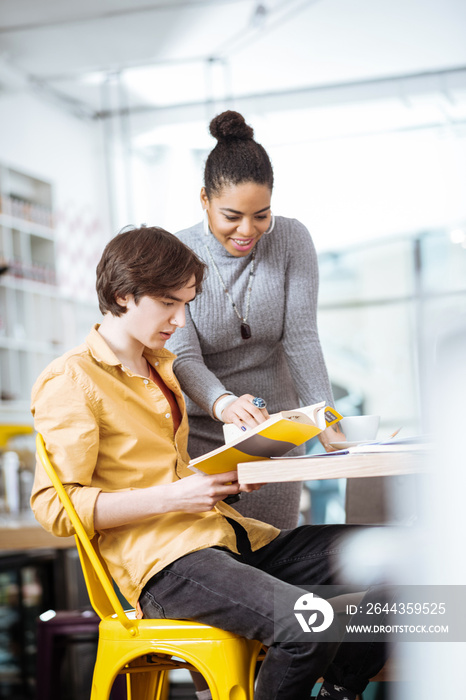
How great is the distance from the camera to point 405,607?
107cm

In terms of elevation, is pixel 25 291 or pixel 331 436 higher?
pixel 25 291

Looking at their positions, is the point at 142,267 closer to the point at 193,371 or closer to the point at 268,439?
the point at 193,371

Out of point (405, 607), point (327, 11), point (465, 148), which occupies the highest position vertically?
point (327, 11)

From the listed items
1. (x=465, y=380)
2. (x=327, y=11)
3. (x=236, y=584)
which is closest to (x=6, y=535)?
(x=236, y=584)

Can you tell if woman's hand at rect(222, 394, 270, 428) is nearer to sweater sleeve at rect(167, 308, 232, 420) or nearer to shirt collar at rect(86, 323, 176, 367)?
sweater sleeve at rect(167, 308, 232, 420)

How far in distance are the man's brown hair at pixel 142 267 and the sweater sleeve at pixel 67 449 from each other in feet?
0.61

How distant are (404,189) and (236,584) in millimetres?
5968

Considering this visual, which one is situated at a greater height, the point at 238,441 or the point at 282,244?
the point at 282,244

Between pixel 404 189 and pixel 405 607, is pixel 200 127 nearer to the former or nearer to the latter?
pixel 404 189

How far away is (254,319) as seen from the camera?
1.65 m

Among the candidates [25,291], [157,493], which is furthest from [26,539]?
[25,291]

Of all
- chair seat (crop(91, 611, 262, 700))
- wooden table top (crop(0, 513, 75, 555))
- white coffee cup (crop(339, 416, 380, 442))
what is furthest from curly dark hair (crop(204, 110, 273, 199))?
wooden table top (crop(0, 513, 75, 555))

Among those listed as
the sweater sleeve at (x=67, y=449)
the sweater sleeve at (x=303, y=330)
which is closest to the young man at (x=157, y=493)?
the sweater sleeve at (x=67, y=449)

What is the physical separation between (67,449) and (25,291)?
4527 millimetres
